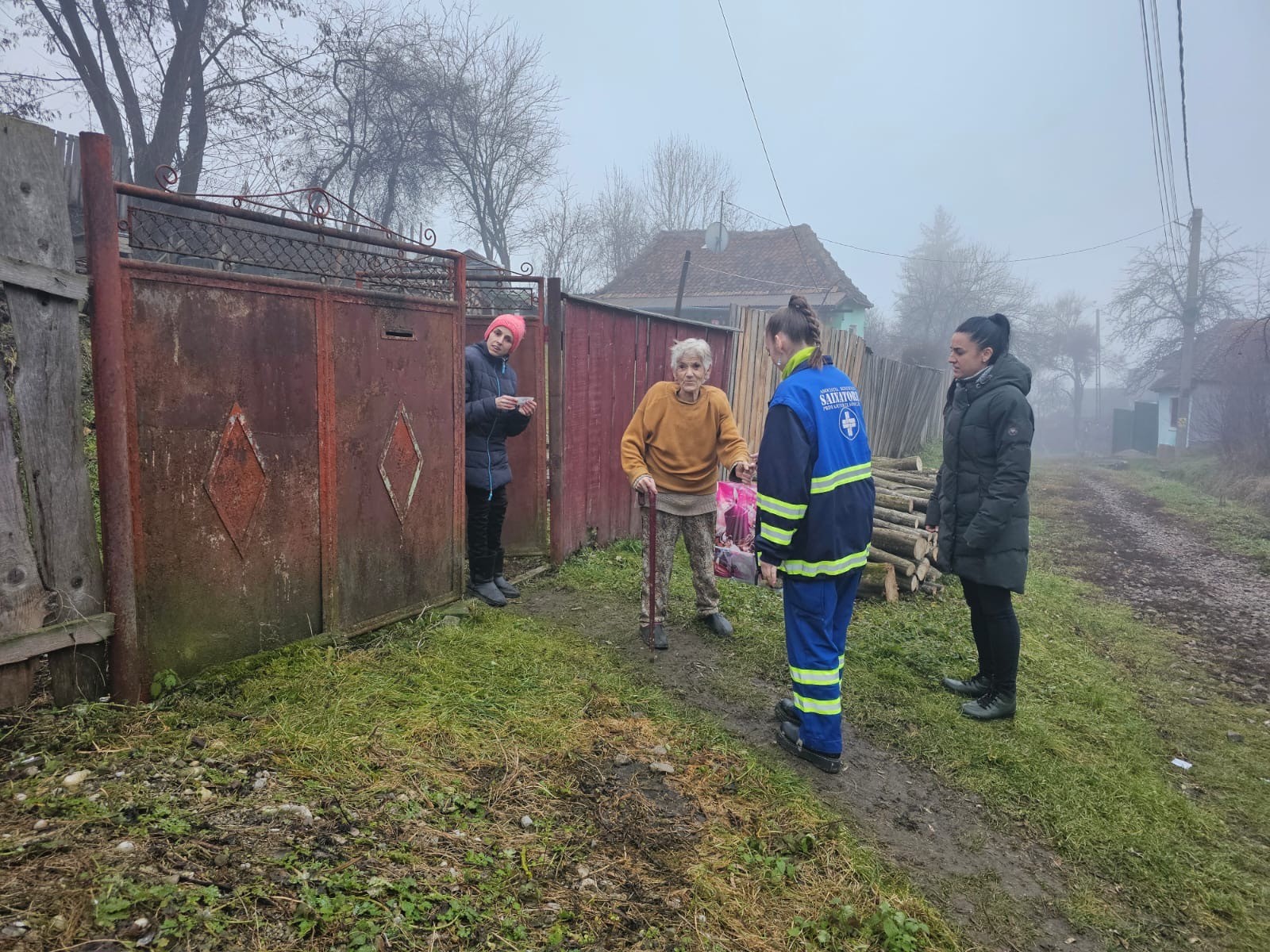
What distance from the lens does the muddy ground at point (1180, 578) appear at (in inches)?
222

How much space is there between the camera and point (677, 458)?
4730 mm

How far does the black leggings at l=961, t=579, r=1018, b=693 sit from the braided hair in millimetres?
1587

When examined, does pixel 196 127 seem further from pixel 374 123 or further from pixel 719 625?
pixel 719 625

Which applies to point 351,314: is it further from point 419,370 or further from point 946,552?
point 946,552

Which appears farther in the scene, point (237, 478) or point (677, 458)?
point (677, 458)

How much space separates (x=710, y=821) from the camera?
2.83 m

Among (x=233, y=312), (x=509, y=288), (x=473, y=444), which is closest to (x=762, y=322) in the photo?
(x=509, y=288)

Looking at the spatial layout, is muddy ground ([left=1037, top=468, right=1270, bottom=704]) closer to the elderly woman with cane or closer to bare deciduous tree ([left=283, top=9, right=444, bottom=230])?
the elderly woman with cane

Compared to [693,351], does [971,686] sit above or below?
below

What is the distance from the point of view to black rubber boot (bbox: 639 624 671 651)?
469cm

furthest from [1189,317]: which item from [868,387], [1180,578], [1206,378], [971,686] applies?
[971,686]

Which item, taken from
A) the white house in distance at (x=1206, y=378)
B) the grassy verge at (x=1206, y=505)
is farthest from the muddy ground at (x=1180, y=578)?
the white house in distance at (x=1206, y=378)

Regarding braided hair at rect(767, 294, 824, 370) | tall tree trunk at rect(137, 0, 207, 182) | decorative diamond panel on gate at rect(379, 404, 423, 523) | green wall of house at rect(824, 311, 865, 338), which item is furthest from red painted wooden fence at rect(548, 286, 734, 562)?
green wall of house at rect(824, 311, 865, 338)

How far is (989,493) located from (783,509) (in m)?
1.36
